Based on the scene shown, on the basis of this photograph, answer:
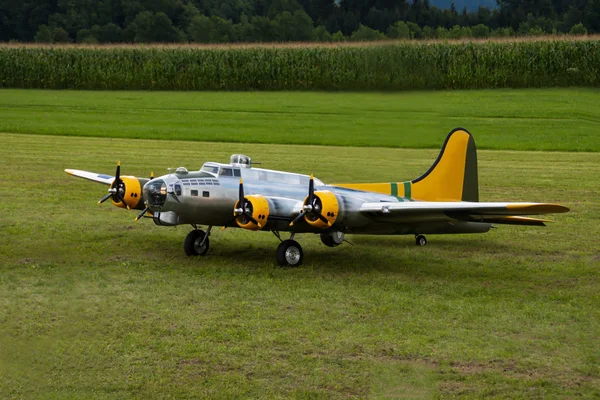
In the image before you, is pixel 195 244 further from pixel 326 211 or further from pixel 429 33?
pixel 429 33

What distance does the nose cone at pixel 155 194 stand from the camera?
61.4 ft

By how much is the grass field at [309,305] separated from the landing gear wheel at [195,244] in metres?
0.28

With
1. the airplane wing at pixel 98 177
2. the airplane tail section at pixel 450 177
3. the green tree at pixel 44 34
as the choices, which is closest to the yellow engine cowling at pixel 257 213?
the airplane tail section at pixel 450 177

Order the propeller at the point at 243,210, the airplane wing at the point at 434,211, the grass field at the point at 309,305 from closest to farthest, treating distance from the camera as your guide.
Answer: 1. the grass field at the point at 309,305
2. the airplane wing at the point at 434,211
3. the propeller at the point at 243,210

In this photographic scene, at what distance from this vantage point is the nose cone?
18.7m

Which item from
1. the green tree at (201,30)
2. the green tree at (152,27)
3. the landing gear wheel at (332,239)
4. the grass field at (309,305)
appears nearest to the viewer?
the grass field at (309,305)

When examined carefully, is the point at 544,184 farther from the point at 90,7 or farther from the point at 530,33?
the point at 90,7

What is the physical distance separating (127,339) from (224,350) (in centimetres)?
179

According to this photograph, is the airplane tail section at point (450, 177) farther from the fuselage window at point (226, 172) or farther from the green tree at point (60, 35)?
the green tree at point (60, 35)

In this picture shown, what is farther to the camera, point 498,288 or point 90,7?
point 90,7

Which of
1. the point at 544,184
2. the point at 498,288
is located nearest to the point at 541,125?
the point at 544,184

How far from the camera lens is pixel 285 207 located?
18859 millimetres

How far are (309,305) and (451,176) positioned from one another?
7.44 metres

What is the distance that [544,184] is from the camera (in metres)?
33.2
